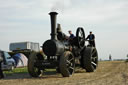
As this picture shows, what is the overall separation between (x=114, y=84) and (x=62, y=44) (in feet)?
13.9

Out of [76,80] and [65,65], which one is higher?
[65,65]

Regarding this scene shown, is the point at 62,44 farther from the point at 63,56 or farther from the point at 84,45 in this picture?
the point at 84,45

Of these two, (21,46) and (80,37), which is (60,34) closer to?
(80,37)

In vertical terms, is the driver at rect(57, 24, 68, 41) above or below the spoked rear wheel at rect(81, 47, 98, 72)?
above

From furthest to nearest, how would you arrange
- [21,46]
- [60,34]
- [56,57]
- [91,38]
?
[21,46] → [91,38] → [60,34] → [56,57]

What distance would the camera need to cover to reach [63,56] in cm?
1005

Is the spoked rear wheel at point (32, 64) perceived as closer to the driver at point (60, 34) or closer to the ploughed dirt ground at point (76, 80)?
the ploughed dirt ground at point (76, 80)

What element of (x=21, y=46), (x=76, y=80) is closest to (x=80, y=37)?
(x=76, y=80)

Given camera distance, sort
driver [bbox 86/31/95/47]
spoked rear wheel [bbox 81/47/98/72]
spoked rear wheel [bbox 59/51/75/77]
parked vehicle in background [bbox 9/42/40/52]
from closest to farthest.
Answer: spoked rear wheel [bbox 59/51/75/77] → spoked rear wheel [bbox 81/47/98/72] → driver [bbox 86/31/95/47] → parked vehicle in background [bbox 9/42/40/52]

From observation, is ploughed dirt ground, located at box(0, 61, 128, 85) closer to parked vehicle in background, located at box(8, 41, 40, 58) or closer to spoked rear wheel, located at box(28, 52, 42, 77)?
spoked rear wheel, located at box(28, 52, 42, 77)

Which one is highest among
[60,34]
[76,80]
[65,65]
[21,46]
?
[60,34]

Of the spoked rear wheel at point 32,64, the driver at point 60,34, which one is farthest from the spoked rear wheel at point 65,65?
the spoked rear wheel at point 32,64

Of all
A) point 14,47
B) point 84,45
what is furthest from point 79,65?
point 14,47

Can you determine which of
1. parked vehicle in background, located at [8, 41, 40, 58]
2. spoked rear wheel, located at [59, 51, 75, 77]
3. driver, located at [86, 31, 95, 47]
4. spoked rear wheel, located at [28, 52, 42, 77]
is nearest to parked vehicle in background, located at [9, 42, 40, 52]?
parked vehicle in background, located at [8, 41, 40, 58]
